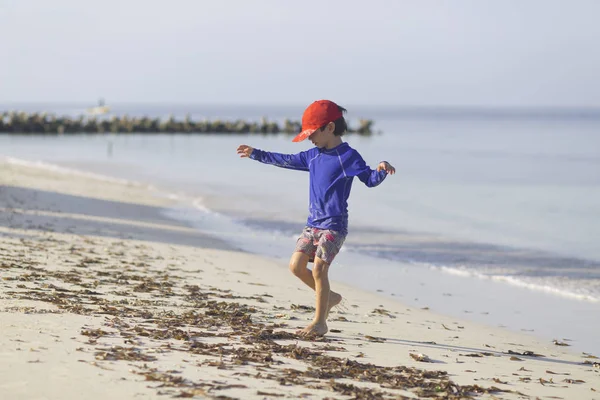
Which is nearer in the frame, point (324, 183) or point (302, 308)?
point (324, 183)

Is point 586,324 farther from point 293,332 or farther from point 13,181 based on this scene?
point 13,181

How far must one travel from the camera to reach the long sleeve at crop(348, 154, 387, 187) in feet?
19.9

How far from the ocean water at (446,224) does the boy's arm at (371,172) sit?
308 cm

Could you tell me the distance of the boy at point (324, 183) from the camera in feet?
20.8

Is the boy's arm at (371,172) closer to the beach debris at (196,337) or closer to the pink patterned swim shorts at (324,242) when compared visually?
the pink patterned swim shorts at (324,242)

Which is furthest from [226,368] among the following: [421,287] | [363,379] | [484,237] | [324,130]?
[484,237]

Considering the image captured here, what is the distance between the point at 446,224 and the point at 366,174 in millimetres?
11850

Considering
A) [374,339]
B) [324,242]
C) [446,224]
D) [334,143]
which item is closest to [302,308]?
[374,339]

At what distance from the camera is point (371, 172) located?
6.19m

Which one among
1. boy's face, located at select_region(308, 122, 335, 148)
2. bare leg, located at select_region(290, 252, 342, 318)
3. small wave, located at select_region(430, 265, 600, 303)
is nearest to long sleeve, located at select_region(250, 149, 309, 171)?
boy's face, located at select_region(308, 122, 335, 148)

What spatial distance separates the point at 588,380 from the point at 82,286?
4.45 m

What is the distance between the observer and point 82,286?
7.83 meters

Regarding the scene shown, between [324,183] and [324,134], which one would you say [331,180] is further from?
[324,134]

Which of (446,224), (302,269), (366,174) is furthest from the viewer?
(446,224)
